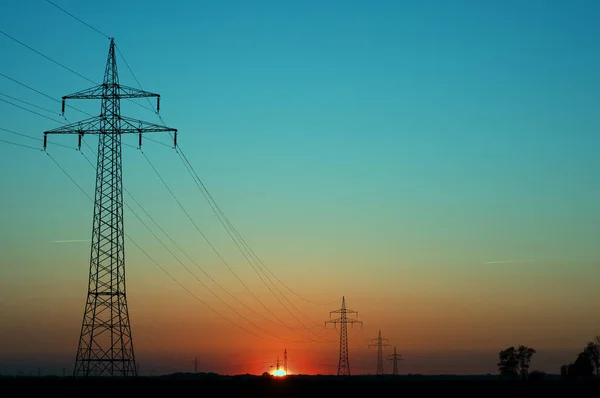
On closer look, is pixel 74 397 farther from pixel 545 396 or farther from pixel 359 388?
pixel 545 396

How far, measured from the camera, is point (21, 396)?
195 ft

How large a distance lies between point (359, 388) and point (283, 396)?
1631 centimetres

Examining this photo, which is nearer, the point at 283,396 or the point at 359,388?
the point at 283,396

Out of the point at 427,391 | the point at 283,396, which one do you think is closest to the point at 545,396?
the point at 427,391

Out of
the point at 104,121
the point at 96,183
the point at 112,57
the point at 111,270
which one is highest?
the point at 112,57

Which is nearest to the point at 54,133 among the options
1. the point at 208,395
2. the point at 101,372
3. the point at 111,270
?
the point at 111,270

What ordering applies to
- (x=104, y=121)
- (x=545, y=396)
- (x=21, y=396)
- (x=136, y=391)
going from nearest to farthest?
(x=21, y=396) → (x=136, y=391) → (x=104, y=121) → (x=545, y=396)

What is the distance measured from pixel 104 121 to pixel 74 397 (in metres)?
23.5

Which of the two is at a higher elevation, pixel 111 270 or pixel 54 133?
pixel 54 133

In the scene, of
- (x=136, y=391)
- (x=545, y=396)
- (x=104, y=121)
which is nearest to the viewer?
(x=136, y=391)

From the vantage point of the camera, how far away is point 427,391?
8456 cm

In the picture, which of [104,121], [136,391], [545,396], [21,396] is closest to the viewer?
[21,396]

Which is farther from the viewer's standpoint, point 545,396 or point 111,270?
point 545,396

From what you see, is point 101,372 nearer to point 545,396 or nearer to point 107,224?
point 107,224
